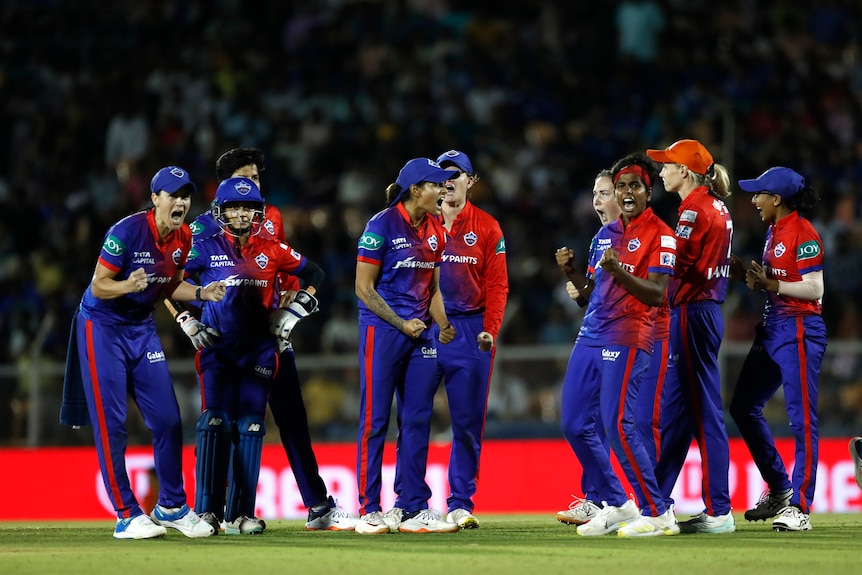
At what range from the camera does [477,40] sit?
70.7 ft

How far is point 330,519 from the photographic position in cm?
1108

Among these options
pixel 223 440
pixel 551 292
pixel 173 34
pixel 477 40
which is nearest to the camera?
pixel 223 440

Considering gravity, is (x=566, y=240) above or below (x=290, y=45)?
below

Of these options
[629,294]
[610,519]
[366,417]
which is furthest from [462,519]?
[629,294]

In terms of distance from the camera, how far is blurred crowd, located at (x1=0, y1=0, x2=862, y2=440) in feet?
59.5

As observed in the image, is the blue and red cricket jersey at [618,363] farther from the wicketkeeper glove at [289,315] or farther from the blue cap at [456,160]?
the wicketkeeper glove at [289,315]

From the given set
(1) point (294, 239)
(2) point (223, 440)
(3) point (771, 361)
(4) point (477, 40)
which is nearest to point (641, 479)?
(3) point (771, 361)

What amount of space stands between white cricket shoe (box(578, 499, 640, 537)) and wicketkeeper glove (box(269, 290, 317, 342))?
101 inches

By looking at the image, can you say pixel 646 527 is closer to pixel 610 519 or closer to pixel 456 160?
pixel 610 519

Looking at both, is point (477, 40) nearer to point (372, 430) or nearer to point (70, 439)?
point (70, 439)

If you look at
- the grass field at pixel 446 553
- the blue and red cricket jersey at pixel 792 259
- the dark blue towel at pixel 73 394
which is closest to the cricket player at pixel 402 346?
the grass field at pixel 446 553

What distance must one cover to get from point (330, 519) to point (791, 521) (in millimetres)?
3463

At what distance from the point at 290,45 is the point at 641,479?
1429 centimetres

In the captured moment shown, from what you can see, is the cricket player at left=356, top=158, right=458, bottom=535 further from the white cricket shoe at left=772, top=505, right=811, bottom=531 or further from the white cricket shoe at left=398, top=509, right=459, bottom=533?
the white cricket shoe at left=772, top=505, right=811, bottom=531
